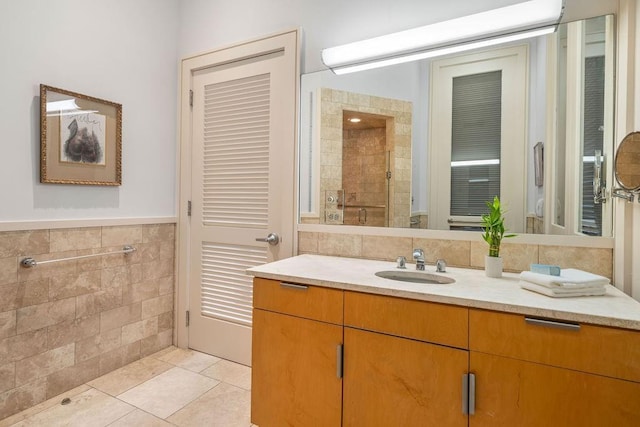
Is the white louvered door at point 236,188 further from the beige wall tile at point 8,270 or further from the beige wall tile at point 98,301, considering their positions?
the beige wall tile at point 8,270

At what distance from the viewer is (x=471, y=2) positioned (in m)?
1.72

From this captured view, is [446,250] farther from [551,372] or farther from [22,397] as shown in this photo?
[22,397]

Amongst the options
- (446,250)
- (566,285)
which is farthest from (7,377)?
(566,285)

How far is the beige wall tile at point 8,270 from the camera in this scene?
169 centimetres

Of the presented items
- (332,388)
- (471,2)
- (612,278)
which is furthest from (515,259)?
(471,2)

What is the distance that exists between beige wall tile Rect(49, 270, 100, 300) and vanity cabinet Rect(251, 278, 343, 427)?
124 cm

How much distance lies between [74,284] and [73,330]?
28 cm

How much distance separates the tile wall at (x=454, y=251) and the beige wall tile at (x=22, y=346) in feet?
5.07

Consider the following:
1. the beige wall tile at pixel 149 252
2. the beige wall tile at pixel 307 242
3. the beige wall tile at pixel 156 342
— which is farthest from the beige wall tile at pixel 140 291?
the beige wall tile at pixel 307 242

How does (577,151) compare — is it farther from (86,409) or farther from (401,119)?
(86,409)

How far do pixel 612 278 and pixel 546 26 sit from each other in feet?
3.90

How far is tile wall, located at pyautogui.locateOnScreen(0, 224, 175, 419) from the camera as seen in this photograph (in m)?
1.73

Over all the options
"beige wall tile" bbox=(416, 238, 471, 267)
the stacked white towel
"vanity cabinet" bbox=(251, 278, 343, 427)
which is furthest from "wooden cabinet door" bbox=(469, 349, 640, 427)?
"beige wall tile" bbox=(416, 238, 471, 267)

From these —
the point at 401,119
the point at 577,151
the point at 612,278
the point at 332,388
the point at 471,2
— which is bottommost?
the point at 332,388
